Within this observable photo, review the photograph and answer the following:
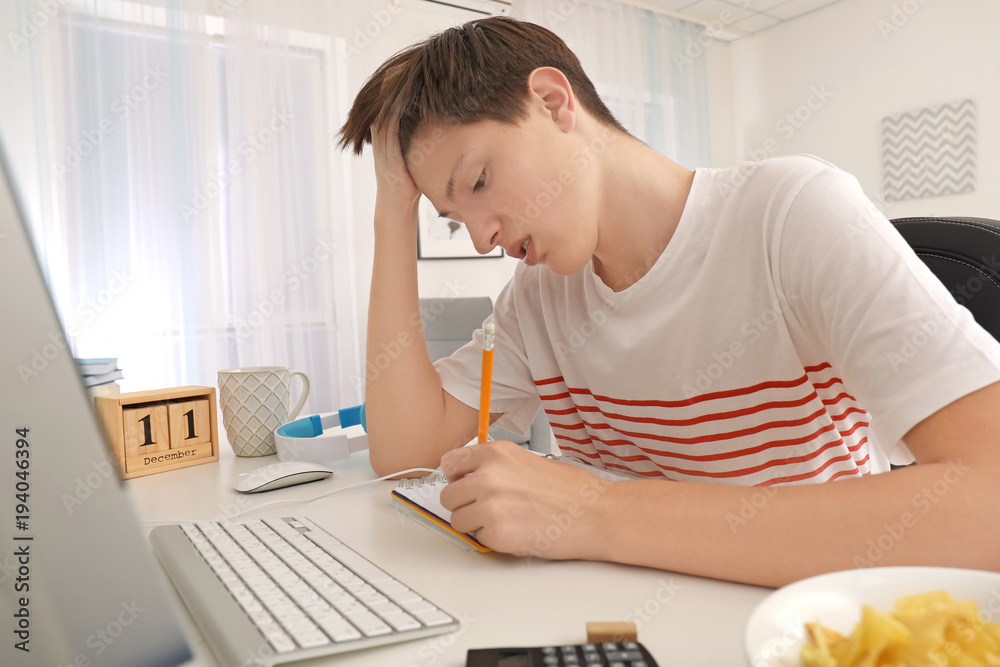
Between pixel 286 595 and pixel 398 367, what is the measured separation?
56 cm

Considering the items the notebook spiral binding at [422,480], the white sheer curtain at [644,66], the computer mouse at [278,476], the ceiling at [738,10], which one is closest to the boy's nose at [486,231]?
the notebook spiral binding at [422,480]

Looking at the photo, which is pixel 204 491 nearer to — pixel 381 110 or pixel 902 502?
pixel 381 110

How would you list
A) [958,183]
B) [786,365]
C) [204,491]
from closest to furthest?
[786,365] → [204,491] → [958,183]

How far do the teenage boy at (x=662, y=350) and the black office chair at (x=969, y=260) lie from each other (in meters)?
0.18

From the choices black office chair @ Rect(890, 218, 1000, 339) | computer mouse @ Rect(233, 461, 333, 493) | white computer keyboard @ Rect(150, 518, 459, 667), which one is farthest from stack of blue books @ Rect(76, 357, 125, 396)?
black office chair @ Rect(890, 218, 1000, 339)

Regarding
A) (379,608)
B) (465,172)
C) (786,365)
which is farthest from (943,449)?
(465,172)

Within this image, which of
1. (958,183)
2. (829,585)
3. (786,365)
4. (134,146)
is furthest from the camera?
(958,183)

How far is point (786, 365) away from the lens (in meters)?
0.81

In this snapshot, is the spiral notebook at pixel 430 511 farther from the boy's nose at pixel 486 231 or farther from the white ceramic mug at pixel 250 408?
the white ceramic mug at pixel 250 408

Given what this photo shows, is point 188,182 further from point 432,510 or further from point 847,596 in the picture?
point 847,596

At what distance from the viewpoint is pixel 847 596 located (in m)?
0.33

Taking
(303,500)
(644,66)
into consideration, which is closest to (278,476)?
(303,500)

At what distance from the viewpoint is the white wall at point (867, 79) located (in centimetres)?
342

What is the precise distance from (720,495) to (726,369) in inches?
13.2
